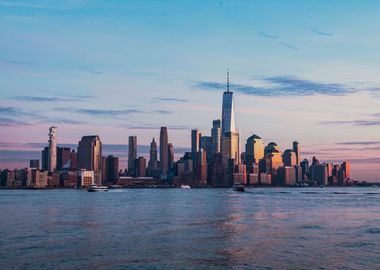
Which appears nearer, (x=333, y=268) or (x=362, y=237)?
(x=333, y=268)

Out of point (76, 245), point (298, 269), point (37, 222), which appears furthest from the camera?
point (37, 222)

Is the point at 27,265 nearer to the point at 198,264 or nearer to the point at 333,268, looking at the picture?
the point at 198,264

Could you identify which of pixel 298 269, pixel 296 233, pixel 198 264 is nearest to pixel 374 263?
pixel 298 269

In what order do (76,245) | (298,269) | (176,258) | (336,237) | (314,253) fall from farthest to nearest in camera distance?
(336,237) → (76,245) → (314,253) → (176,258) → (298,269)

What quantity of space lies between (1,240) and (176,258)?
20.9 metres

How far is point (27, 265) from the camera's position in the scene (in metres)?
40.6

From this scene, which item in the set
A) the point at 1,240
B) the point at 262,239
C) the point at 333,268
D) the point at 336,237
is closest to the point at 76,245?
the point at 1,240

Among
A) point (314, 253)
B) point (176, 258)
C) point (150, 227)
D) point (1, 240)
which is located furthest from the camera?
point (150, 227)

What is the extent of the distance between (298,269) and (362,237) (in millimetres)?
22151

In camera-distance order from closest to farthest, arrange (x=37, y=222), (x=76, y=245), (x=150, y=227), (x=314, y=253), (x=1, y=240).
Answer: (x=314, y=253) → (x=76, y=245) → (x=1, y=240) → (x=150, y=227) → (x=37, y=222)

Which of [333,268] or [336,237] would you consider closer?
[333,268]

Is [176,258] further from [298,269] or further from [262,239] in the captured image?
[262,239]

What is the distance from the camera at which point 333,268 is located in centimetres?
4072

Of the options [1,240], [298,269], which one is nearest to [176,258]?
[298,269]
